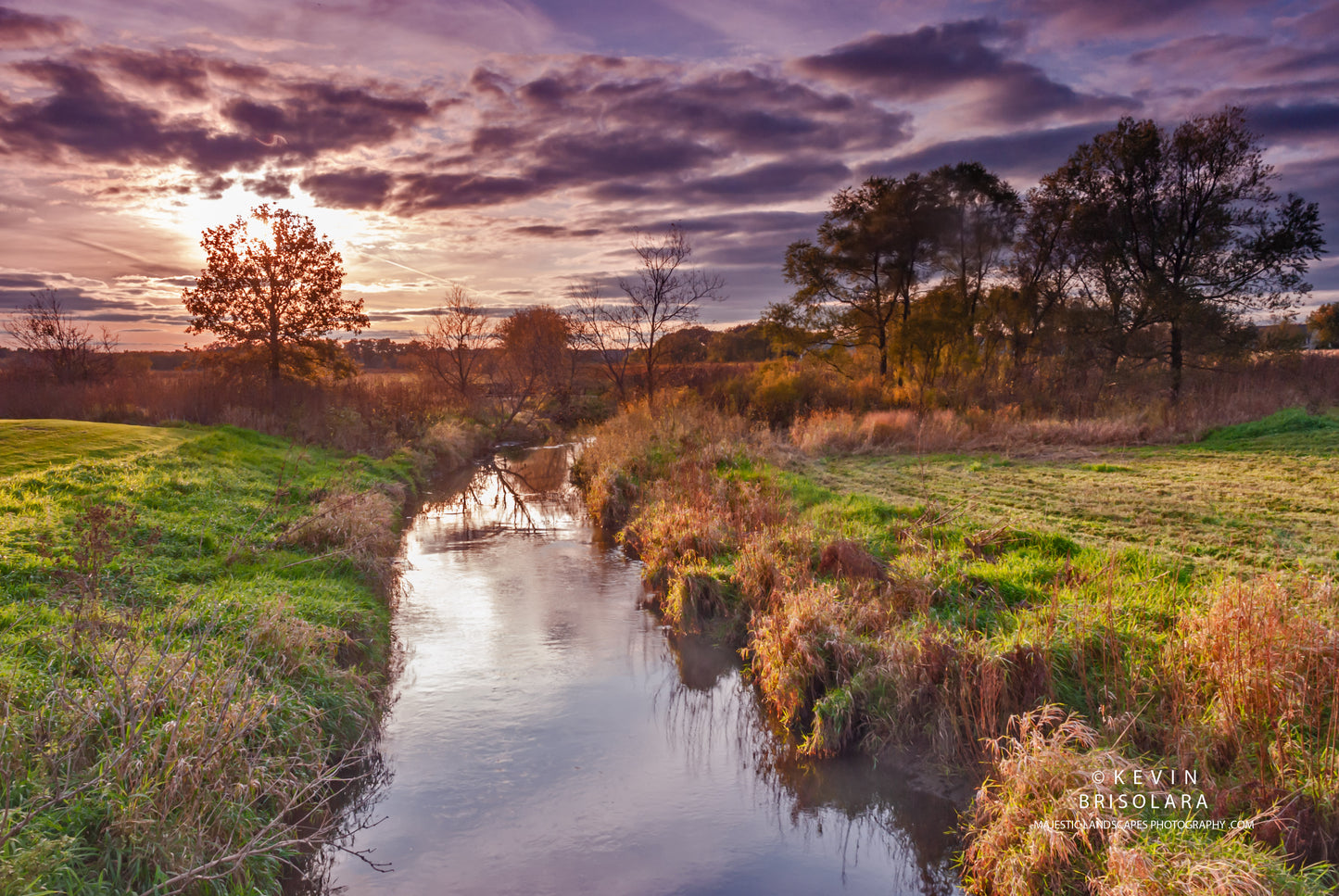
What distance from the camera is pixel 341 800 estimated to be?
580cm

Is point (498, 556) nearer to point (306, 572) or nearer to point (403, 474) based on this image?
point (306, 572)

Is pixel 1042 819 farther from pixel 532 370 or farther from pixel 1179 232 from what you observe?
pixel 532 370

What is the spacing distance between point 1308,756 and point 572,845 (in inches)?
183

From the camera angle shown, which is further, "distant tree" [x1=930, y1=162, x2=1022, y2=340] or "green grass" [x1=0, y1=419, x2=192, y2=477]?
"distant tree" [x1=930, y1=162, x2=1022, y2=340]

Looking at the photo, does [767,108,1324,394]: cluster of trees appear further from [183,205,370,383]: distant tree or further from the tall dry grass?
[183,205,370,383]: distant tree

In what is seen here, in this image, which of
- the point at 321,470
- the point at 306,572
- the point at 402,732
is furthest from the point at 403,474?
the point at 402,732

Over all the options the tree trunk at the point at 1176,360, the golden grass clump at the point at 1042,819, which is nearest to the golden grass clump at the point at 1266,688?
the golden grass clump at the point at 1042,819

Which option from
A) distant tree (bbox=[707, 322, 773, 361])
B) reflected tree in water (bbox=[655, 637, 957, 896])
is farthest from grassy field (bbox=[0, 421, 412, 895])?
distant tree (bbox=[707, 322, 773, 361])

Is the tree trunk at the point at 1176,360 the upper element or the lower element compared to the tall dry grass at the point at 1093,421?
upper

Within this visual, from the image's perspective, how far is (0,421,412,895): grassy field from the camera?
3.88 m

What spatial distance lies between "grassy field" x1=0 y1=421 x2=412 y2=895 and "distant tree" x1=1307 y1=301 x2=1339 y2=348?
61.0 meters

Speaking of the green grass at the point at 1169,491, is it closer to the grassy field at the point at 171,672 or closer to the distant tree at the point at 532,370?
the grassy field at the point at 171,672

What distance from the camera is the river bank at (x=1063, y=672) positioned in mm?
4062

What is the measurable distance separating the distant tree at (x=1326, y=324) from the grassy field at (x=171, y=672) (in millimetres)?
61014
